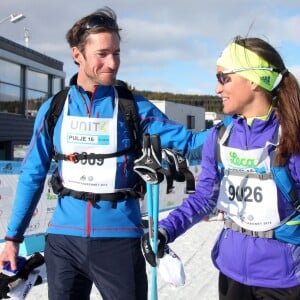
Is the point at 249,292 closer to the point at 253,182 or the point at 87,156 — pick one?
the point at 253,182

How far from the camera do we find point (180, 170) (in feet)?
7.35

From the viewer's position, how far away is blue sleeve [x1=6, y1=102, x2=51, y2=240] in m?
2.62

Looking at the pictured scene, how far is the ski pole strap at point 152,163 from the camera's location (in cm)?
219

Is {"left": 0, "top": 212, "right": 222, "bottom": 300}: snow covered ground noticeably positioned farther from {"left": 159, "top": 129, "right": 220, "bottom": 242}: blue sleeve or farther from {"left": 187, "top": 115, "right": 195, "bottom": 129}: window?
{"left": 187, "top": 115, "right": 195, "bottom": 129}: window

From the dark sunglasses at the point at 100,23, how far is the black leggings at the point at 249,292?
54.3 inches

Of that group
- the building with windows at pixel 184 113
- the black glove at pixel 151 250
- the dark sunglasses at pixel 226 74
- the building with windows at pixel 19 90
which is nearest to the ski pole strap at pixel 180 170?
the black glove at pixel 151 250

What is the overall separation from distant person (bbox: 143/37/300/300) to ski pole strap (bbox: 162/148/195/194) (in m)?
0.11

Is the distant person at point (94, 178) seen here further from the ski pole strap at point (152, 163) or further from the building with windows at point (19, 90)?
the building with windows at point (19, 90)

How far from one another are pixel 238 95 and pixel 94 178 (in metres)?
0.82

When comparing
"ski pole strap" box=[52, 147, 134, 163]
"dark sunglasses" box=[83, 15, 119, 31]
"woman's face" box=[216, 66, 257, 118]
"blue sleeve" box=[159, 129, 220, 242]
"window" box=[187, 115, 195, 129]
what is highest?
"window" box=[187, 115, 195, 129]

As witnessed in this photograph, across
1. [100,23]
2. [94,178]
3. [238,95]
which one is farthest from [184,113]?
[238,95]

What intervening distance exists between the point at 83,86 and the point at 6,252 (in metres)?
0.98

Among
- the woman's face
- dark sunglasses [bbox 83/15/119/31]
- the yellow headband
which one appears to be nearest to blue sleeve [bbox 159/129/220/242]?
the woman's face

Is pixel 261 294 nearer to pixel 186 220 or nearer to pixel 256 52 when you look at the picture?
pixel 186 220
